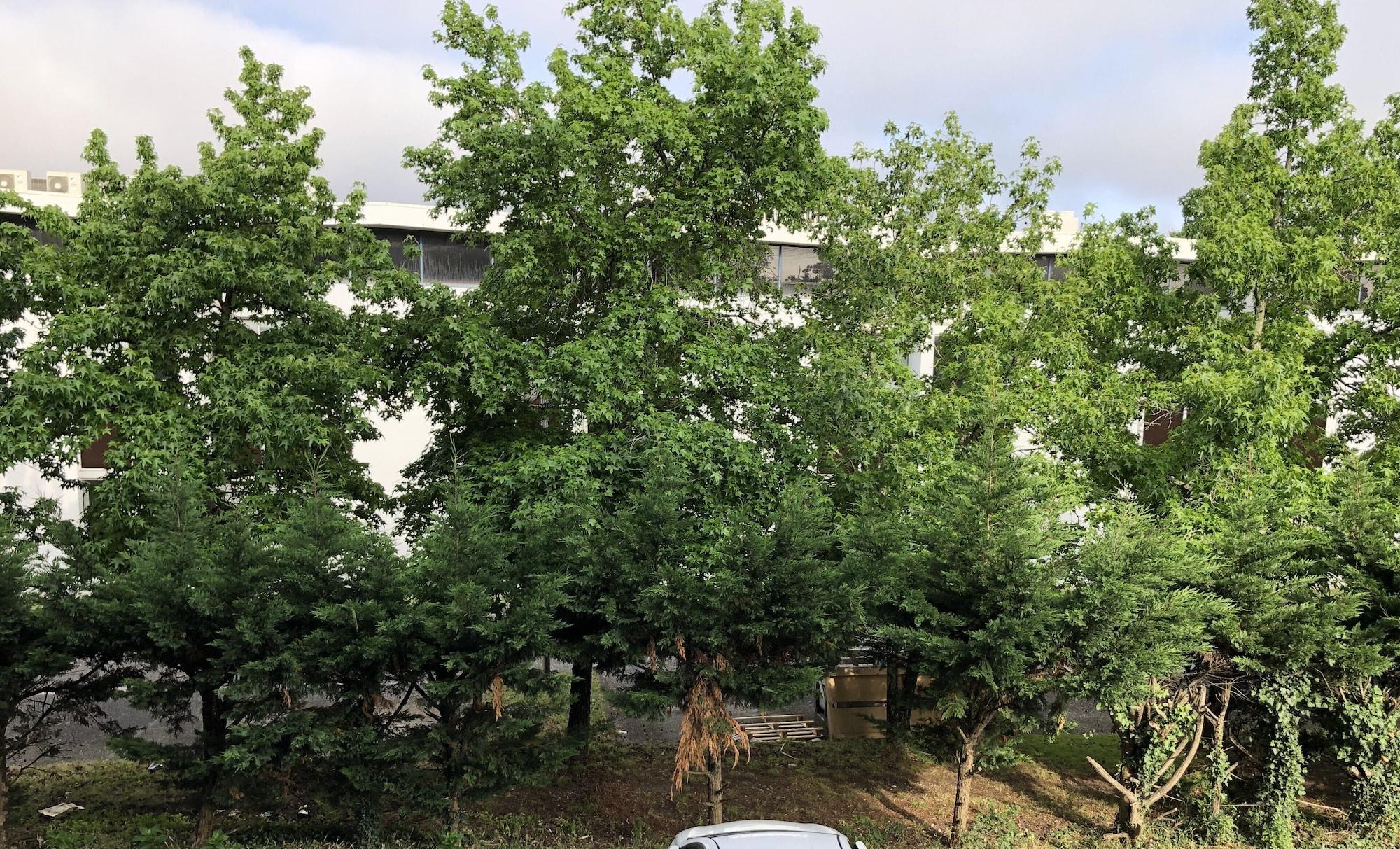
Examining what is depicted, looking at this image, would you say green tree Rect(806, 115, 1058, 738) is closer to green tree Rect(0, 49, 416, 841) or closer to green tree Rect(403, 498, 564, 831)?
green tree Rect(403, 498, 564, 831)

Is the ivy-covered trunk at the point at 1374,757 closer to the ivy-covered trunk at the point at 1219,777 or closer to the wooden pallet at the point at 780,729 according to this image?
the ivy-covered trunk at the point at 1219,777

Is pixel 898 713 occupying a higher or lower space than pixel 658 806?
higher

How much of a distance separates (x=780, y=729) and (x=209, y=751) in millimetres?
8903

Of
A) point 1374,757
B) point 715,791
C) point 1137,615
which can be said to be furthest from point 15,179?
point 1374,757

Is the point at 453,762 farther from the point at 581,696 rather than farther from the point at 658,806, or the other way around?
the point at 658,806

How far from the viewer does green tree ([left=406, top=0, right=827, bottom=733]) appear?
1188 centimetres

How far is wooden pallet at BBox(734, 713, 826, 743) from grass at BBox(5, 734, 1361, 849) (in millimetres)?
225

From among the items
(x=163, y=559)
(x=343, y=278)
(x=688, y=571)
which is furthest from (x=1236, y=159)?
(x=163, y=559)

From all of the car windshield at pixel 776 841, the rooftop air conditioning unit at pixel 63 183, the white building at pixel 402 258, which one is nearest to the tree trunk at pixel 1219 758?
the car windshield at pixel 776 841

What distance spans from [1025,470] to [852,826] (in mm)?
5250

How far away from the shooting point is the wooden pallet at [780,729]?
1536cm

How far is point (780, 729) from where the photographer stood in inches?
612

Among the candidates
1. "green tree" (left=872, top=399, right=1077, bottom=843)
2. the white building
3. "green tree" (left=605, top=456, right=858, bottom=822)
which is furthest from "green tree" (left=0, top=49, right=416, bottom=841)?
the white building

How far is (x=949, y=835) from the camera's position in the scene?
11.5 m
